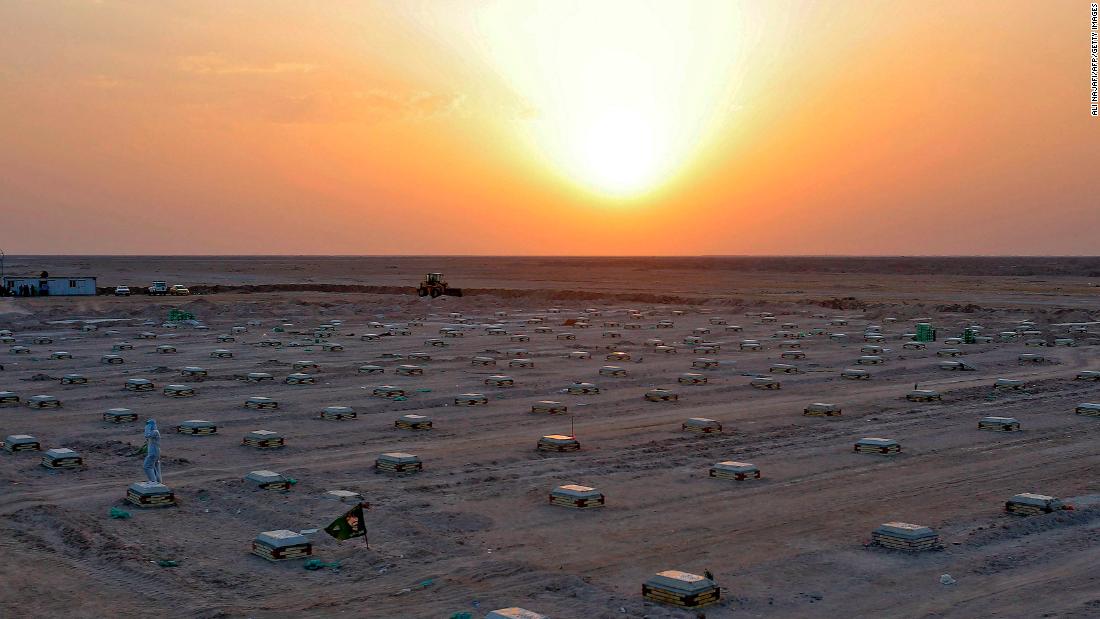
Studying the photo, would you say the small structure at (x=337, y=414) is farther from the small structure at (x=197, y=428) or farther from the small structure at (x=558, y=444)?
the small structure at (x=558, y=444)

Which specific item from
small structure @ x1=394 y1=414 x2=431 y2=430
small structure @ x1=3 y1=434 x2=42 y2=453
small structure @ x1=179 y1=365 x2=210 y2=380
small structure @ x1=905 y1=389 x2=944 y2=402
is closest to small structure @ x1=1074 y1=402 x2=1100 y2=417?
→ small structure @ x1=905 y1=389 x2=944 y2=402

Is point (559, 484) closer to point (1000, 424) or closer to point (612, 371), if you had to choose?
point (1000, 424)

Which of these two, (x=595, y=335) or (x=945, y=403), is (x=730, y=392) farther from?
(x=595, y=335)

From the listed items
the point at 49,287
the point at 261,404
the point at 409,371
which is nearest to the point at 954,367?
the point at 409,371

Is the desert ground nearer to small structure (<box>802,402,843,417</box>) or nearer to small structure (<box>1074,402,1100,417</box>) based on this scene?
small structure (<box>802,402,843,417</box>)

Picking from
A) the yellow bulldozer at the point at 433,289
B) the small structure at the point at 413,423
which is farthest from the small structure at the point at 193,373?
the yellow bulldozer at the point at 433,289
